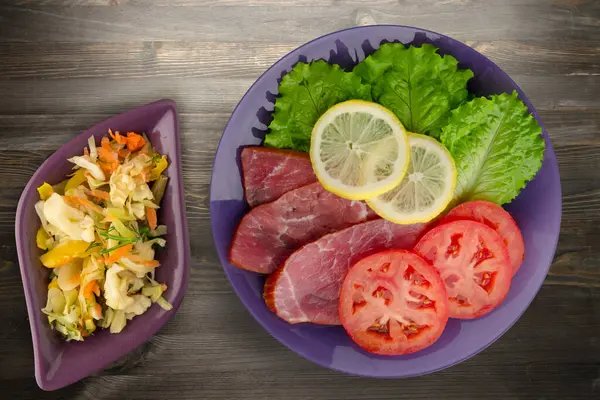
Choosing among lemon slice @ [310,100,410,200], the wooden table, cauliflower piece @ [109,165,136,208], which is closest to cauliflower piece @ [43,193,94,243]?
cauliflower piece @ [109,165,136,208]

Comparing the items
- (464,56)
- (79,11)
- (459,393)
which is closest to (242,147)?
(464,56)

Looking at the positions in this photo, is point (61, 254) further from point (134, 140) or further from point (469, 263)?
point (469, 263)

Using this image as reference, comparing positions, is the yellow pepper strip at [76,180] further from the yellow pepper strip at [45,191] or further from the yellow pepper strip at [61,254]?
the yellow pepper strip at [61,254]

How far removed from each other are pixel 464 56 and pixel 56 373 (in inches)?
69.4

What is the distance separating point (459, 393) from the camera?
218 centimetres

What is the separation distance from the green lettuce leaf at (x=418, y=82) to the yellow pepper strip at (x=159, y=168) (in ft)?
2.47

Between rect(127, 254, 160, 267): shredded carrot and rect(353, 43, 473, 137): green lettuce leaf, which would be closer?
rect(353, 43, 473, 137): green lettuce leaf

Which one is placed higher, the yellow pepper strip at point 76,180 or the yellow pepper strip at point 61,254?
the yellow pepper strip at point 76,180

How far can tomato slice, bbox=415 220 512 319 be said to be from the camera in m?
1.69

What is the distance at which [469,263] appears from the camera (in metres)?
1.71

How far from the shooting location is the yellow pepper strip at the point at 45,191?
1917 millimetres

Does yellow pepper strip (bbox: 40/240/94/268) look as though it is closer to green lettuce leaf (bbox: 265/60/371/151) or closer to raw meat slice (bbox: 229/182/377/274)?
raw meat slice (bbox: 229/182/377/274)

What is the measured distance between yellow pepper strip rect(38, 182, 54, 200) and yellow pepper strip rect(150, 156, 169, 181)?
0.35 meters

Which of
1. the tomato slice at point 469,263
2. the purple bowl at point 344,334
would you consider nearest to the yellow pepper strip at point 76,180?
the purple bowl at point 344,334
